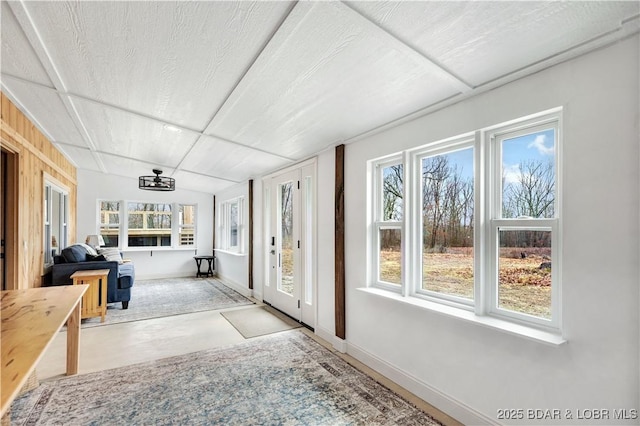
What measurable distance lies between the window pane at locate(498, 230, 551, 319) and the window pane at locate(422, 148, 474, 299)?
0.76 ft

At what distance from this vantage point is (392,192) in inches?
111

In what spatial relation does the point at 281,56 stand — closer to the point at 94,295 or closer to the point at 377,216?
the point at 377,216

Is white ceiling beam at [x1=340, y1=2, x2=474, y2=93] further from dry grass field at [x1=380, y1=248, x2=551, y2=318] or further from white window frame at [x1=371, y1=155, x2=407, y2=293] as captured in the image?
dry grass field at [x1=380, y1=248, x2=551, y2=318]

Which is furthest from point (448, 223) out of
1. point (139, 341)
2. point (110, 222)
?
point (110, 222)

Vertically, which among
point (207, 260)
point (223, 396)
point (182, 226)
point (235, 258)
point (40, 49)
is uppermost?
point (40, 49)

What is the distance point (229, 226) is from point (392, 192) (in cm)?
522

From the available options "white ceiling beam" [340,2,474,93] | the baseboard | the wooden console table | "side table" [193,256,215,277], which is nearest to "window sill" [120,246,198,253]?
"side table" [193,256,215,277]

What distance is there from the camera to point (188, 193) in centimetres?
776

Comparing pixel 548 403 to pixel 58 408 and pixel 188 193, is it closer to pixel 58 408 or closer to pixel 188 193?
pixel 58 408

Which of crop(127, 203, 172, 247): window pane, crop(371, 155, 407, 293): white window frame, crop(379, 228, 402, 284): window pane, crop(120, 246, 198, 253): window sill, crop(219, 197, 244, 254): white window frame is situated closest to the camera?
crop(379, 228, 402, 284): window pane

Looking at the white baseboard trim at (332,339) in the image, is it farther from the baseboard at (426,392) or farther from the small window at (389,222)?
the small window at (389,222)

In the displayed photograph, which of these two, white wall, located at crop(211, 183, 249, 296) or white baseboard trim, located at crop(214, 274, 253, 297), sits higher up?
white wall, located at crop(211, 183, 249, 296)

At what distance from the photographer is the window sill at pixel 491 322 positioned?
5.34 feet

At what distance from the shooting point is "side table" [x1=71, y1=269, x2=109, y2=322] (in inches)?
160
